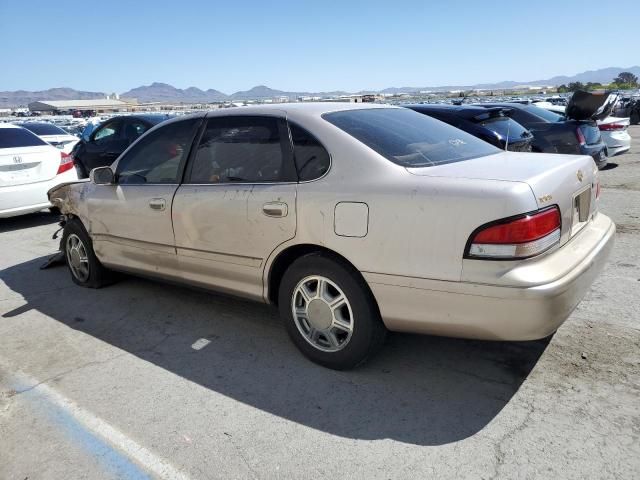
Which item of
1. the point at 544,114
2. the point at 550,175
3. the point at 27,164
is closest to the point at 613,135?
the point at 544,114

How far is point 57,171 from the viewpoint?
8125 mm

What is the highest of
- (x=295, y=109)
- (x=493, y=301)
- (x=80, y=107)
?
(x=80, y=107)

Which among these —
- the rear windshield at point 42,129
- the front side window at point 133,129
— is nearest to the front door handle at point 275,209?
the front side window at point 133,129

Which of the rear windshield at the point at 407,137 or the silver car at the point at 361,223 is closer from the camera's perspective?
the silver car at the point at 361,223

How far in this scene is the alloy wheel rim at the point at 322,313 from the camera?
310 cm

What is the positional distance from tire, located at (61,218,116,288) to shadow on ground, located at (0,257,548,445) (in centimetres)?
33

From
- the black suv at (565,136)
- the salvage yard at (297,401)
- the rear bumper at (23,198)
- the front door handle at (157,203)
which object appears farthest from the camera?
the black suv at (565,136)

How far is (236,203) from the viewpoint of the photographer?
3439 mm

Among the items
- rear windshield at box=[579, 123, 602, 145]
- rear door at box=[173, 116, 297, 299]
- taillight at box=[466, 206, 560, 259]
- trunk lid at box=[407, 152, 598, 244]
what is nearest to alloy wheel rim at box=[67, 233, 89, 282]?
rear door at box=[173, 116, 297, 299]

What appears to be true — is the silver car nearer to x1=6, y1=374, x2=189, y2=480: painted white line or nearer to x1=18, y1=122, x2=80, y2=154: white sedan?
x1=6, y1=374, x2=189, y2=480: painted white line

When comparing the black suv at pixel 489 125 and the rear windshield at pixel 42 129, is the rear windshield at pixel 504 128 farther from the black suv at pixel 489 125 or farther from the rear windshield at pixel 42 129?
the rear windshield at pixel 42 129

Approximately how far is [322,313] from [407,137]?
4.13ft

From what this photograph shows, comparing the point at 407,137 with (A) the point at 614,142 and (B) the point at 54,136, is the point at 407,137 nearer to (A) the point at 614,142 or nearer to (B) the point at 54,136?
(A) the point at 614,142

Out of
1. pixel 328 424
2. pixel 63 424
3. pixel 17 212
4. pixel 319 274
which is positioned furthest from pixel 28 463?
pixel 17 212
